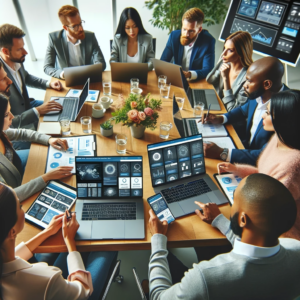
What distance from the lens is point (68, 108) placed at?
2.35 meters

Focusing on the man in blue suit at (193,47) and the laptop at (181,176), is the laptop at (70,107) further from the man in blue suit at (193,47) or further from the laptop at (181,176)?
the man in blue suit at (193,47)

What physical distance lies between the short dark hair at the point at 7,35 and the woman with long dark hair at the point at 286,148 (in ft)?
7.20

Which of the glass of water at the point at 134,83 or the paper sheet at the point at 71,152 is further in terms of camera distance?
the glass of water at the point at 134,83

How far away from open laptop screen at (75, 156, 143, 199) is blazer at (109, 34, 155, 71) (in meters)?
2.02

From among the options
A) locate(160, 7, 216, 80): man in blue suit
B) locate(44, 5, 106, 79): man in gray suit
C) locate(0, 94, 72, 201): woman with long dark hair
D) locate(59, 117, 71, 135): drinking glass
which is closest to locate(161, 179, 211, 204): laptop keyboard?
locate(0, 94, 72, 201): woman with long dark hair

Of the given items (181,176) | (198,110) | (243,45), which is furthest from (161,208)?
(243,45)

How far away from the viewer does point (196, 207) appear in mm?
1615

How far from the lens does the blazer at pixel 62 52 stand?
9.66 ft

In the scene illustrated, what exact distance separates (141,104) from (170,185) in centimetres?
63

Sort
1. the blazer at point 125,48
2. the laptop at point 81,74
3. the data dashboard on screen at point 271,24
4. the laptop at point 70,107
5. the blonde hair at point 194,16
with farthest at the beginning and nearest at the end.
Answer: the data dashboard on screen at point 271,24, the blazer at point 125,48, the blonde hair at point 194,16, the laptop at point 81,74, the laptop at point 70,107

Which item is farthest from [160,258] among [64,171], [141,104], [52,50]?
[52,50]

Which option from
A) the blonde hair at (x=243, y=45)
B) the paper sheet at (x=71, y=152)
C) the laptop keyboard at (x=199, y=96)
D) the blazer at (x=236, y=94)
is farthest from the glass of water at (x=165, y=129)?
the blonde hair at (x=243, y=45)

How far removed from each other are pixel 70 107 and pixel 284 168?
1.82 m

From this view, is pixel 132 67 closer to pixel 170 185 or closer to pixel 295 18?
pixel 170 185
